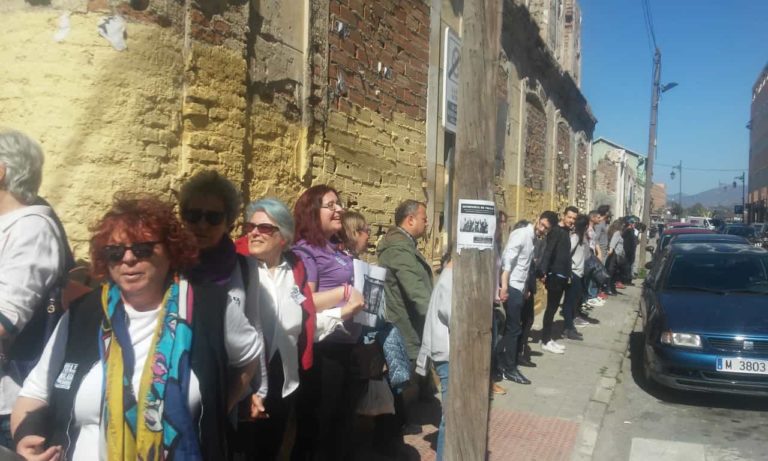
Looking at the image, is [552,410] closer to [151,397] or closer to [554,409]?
[554,409]

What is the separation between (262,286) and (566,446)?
3.42 metres

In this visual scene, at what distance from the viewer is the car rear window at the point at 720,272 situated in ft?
24.5

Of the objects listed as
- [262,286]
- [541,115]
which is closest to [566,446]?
[262,286]

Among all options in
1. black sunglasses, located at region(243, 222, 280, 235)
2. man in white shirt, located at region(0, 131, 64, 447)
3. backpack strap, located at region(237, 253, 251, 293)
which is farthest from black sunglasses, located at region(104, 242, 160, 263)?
black sunglasses, located at region(243, 222, 280, 235)

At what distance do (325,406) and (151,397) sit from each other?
1738mm

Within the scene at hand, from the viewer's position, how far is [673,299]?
7227 millimetres

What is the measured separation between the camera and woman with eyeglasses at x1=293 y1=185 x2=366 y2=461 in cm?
373

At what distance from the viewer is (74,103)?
349 centimetres

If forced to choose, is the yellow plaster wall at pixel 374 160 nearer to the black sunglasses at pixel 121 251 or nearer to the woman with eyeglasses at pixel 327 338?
the woman with eyeglasses at pixel 327 338

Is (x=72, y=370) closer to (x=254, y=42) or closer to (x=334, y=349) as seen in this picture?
(x=334, y=349)

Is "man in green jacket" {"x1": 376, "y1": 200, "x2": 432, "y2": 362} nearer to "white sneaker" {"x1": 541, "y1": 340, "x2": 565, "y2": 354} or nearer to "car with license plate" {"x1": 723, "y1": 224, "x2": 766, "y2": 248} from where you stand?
"white sneaker" {"x1": 541, "y1": 340, "x2": 565, "y2": 354}

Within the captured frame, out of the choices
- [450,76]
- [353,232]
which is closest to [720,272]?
[450,76]

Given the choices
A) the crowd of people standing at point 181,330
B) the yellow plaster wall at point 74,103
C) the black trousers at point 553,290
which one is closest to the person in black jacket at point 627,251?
the black trousers at point 553,290

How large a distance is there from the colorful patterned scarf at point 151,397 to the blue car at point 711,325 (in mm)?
5592
